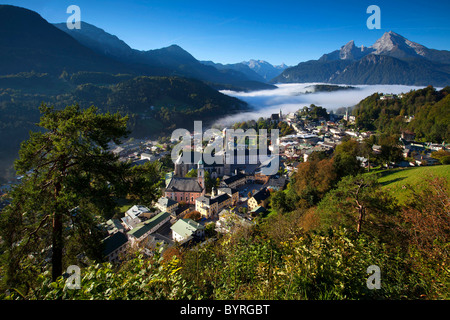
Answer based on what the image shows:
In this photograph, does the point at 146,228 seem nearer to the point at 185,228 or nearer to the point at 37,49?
the point at 185,228

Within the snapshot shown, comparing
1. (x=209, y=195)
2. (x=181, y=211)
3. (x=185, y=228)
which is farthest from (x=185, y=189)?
(x=185, y=228)

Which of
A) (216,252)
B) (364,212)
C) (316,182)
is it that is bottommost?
(316,182)

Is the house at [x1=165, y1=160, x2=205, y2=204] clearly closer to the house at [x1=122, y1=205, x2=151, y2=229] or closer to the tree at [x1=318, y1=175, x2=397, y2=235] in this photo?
the house at [x1=122, y1=205, x2=151, y2=229]

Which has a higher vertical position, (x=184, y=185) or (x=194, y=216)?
(x=184, y=185)

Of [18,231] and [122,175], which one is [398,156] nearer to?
[122,175]

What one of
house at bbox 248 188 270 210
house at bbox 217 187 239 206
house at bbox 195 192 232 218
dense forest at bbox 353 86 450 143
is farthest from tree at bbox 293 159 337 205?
dense forest at bbox 353 86 450 143

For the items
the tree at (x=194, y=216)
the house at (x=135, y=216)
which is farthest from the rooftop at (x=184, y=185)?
the house at (x=135, y=216)
